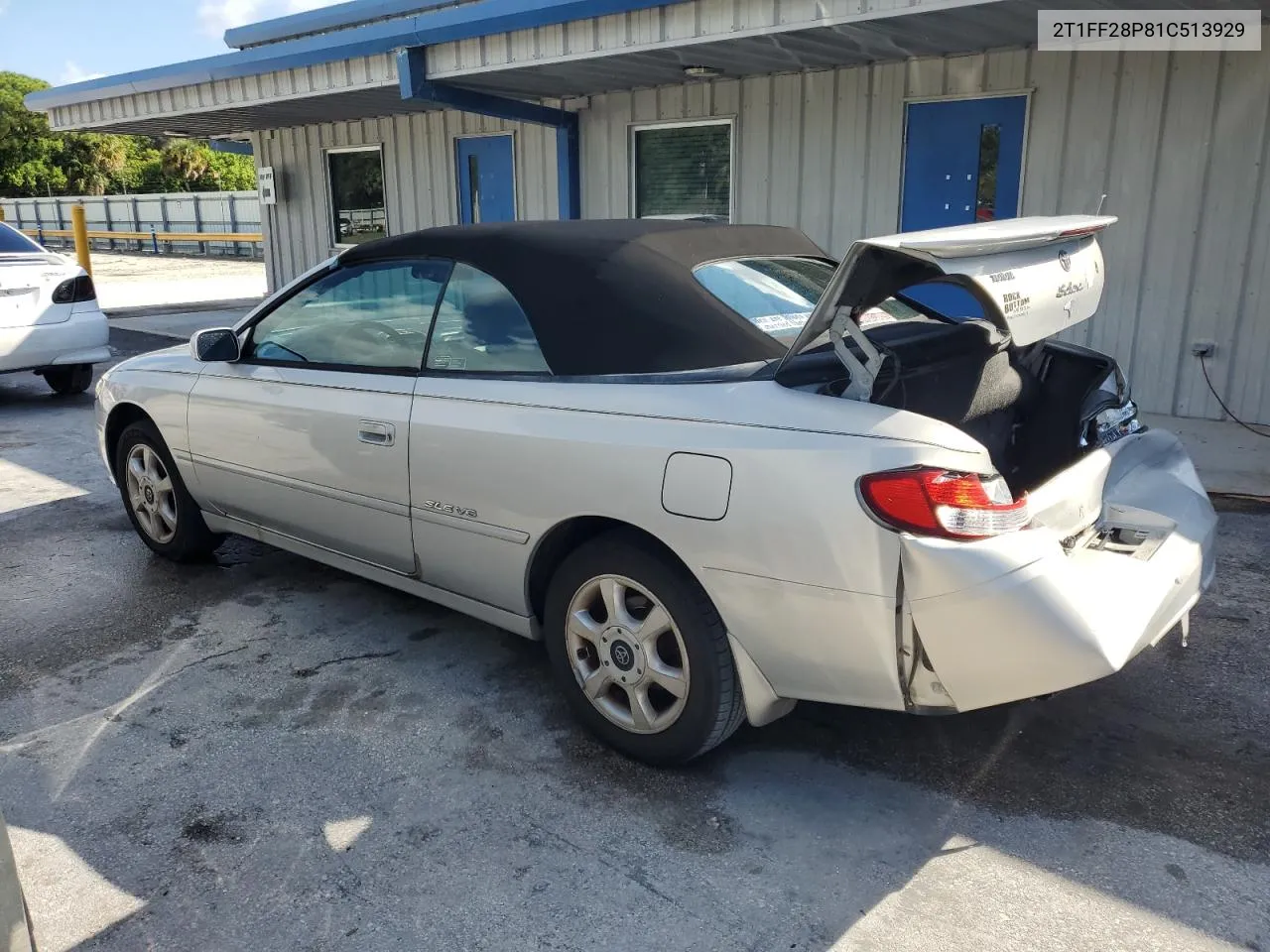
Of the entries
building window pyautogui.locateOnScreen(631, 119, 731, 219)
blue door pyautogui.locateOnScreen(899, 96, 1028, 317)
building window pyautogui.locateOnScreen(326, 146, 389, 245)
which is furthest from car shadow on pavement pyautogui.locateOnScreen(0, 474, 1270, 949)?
building window pyautogui.locateOnScreen(326, 146, 389, 245)

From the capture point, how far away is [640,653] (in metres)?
2.92

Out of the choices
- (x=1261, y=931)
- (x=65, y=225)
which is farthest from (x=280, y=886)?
(x=65, y=225)

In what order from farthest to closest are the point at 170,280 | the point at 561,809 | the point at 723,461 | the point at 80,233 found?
the point at 170,280 < the point at 80,233 < the point at 561,809 < the point at 723,461

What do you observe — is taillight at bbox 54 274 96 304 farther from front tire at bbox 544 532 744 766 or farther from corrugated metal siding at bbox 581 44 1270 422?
front tire at bbox 544 532 744 766

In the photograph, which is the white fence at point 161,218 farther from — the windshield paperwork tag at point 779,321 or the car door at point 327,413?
the windshield paperwork tag at point 779,321

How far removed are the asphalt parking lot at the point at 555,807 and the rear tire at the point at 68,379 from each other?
232 inches

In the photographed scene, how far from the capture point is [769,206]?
28.8 ft

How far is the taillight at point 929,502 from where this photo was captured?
7.86 feet

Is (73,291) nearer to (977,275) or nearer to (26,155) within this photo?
(977,275)

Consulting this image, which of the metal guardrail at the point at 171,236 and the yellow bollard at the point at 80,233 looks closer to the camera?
the yellow bollard at the point at 80,233

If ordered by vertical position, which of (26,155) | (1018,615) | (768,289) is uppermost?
(26,155)

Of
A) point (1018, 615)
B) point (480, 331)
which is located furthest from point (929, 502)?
point (480, 331)

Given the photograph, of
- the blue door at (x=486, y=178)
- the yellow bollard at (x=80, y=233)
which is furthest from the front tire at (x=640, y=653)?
the yellow bollard at (x=80, y=233)

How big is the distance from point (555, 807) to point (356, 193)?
11223mm
